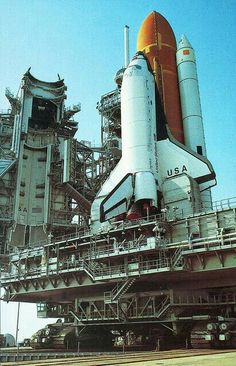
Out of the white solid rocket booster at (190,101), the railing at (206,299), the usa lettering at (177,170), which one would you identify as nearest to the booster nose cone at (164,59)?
the white solid rocket booster at (190,101)

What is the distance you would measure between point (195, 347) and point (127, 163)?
15.9m

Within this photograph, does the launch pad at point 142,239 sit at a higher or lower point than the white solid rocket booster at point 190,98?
lower

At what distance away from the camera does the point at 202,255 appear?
2767 centimetres

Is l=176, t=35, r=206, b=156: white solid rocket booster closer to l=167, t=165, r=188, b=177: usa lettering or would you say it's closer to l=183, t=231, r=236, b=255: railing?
l=167, t=165, r=188, b=177: usa lettering

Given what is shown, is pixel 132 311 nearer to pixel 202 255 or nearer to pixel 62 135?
pixel 202 255

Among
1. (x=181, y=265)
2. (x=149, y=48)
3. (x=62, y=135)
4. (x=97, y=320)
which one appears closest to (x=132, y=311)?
(x=97, y=320)

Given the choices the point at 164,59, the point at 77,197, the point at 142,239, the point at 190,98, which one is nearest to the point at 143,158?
the point at 142,239

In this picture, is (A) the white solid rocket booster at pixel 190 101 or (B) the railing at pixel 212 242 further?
(A) the white solid rocket booster at pixel 190 101

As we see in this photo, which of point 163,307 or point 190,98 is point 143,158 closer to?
point 190,98

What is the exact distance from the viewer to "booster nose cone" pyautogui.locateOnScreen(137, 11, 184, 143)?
41.9 m

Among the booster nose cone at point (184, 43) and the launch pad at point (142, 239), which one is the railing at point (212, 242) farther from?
the booster nose cone at point (184, 43)

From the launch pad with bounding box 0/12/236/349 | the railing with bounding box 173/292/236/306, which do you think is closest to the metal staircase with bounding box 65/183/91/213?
the launch pad with bounding box 0/12/236/349

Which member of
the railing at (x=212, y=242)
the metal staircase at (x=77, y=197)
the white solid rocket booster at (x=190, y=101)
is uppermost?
the white solid rocket booster at (x=190, y=101)

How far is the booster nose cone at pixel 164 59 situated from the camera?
4194cm
